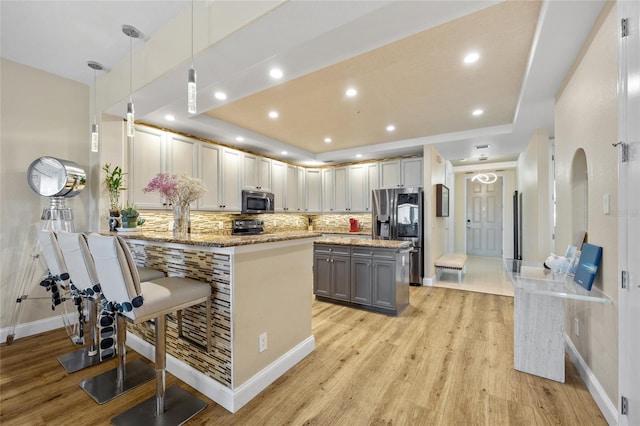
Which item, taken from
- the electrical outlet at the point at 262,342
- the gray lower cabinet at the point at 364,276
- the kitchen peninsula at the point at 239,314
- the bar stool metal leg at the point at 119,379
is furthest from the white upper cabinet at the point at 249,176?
the electrical outlet at the point at 262,342

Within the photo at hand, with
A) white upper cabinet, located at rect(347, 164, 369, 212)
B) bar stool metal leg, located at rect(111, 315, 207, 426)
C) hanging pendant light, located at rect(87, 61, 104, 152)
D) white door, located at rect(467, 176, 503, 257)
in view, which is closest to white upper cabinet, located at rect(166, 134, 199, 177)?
hanging pendant light, located at rect(87, 61, 104, 152)

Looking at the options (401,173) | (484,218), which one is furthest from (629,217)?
(484,218)

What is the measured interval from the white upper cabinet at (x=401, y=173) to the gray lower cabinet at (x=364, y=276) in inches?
85.7

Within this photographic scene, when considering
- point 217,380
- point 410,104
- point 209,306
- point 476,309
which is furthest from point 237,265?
point 476,309

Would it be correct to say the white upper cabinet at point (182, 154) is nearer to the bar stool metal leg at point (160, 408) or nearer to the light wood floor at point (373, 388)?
the light wood floor at point (373, 388)

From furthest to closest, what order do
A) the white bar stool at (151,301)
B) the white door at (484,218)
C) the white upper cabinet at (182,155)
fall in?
the white door at (484,218) → the white upper cabinet at (182,155) → the white bar stool at (151,301)

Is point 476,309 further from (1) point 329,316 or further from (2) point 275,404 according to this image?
(2) point 275,404

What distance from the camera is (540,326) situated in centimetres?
207

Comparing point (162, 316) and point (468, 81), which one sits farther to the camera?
point (468, 81)

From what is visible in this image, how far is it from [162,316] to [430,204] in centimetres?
449

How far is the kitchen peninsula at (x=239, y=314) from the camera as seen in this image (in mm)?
1780

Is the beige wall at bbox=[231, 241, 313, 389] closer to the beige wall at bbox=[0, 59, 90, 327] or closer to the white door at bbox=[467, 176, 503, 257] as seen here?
the beige wall at bbox=[0, 59, 90, 327]

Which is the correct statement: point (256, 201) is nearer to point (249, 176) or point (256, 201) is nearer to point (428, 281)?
point (249, 176)

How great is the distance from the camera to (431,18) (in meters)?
1.58
